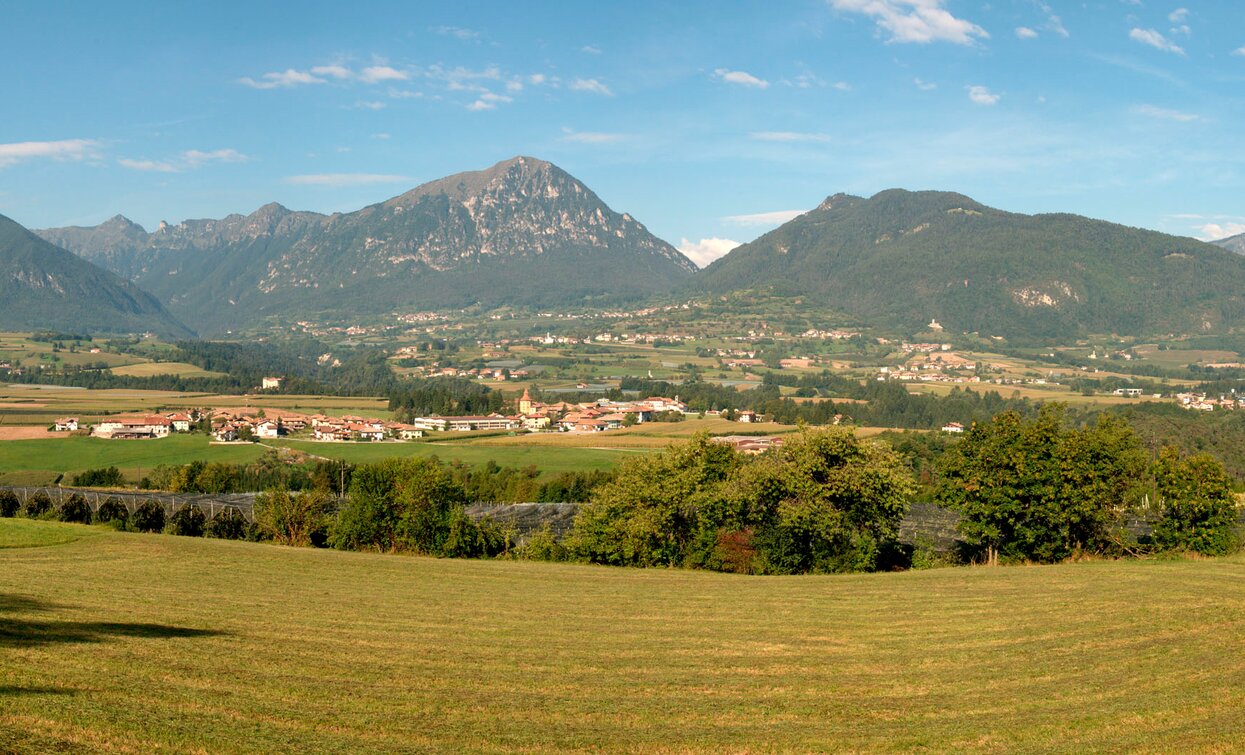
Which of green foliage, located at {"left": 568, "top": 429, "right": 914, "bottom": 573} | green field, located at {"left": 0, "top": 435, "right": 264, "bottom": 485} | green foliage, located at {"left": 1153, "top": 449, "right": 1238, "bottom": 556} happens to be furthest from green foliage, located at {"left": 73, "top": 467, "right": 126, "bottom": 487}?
green foliage, located at {"left": 1153, "top": 449, "right": 1238, "bottom": 556}

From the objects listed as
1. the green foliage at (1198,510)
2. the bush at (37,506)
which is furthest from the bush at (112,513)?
the green foliage at (1198,510)

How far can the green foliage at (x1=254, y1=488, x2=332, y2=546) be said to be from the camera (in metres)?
54.5

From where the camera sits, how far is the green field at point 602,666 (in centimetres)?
1415

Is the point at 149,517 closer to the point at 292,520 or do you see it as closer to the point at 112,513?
the point at 112,513

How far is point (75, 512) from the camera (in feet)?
194

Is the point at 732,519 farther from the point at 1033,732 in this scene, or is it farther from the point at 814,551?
the point at 1033,732

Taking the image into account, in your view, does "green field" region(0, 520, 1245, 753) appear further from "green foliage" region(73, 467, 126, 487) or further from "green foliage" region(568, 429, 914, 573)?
"green foliage" region(73, 467, 126, 487)

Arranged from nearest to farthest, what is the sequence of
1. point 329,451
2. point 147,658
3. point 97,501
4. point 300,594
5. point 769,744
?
1. point 769,744
2. point 147,658
3. point 300,594
4. point 97,501
5. point 329,451

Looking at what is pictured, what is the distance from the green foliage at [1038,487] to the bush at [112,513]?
44.3m

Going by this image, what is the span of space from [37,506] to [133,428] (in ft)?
183

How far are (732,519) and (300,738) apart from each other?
114 feet

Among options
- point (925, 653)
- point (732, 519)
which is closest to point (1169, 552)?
point (732, 519)

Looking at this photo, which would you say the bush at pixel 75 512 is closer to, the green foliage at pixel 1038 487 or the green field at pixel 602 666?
the green field at pixel 602 666

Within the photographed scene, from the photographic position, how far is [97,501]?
62438 millimetres
